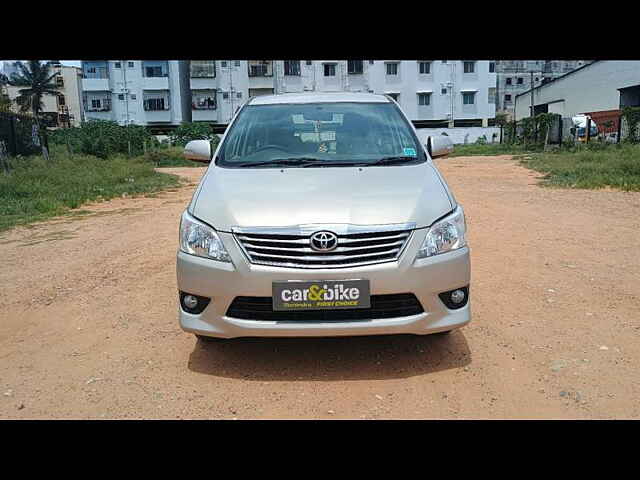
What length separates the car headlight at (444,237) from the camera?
3216 millimetres

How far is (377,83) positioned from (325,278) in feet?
149

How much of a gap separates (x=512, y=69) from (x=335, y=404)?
2725 inches

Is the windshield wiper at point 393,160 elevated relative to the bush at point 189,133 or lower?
lower

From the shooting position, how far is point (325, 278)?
3.08 metres

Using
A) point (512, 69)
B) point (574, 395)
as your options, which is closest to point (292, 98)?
point (574, 395)

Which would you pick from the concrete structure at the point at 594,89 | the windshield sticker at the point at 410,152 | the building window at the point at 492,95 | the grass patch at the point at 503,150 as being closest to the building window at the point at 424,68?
the building window at the point at 492,95

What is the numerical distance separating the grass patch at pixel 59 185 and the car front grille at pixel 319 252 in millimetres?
7145

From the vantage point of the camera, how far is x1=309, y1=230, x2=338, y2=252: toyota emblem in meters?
3.10

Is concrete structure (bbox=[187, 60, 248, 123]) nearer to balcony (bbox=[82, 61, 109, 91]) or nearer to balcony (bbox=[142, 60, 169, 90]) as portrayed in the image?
balcony (bbox=[142, 60, 169, 90])

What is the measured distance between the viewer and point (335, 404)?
3.00 m

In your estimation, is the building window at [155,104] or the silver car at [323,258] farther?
the building window at [155,104]

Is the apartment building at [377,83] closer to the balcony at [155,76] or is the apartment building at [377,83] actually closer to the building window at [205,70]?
the building window at [205,70]

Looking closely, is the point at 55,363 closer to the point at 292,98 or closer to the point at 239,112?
the point at 239,112

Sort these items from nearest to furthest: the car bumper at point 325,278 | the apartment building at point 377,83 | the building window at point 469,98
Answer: the car bumper at point 325,278, the apartment building at point 377,83, the building window at point 469,98
